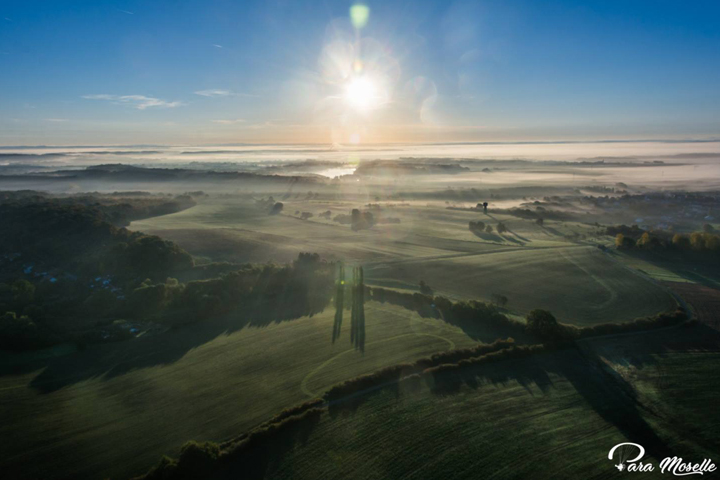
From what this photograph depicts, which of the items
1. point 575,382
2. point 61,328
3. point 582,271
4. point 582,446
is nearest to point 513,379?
point 575,382

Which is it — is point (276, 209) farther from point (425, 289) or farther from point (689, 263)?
point (689, 263)

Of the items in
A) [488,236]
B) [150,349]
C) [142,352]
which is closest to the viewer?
[142,352]

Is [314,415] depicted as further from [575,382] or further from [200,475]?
[575,382]

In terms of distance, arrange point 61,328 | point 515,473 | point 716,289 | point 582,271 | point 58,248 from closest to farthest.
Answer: point 515,473, point 61,328, point 716,289, point 582,271, point 58,248

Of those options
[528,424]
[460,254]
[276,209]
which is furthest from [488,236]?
[276,209]

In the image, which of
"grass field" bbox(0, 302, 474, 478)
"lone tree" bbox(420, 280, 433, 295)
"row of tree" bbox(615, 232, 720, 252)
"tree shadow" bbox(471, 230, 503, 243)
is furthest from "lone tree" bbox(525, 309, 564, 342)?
"tree shadow" bbox(471, 230, 503, 243)

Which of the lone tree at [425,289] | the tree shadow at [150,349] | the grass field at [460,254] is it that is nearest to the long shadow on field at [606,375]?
the grass field at [460,254]
